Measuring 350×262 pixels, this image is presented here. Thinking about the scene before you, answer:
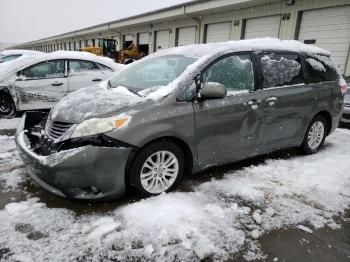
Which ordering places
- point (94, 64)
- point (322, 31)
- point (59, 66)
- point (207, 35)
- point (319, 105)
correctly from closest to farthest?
point (319, 105), point (59, 66), point (94, 64), point (322, 31), point (207, 35)

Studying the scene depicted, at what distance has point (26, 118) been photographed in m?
3.93

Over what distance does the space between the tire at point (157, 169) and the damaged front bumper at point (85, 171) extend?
147 millimetres

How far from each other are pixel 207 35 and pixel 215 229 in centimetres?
1690

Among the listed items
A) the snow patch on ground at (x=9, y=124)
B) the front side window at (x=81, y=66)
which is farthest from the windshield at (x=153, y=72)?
the front side window at (x=81, y=66)

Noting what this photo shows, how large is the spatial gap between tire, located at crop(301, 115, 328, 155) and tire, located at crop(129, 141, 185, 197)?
97.0 inches

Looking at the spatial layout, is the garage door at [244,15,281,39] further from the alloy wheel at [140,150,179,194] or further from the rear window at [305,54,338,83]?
the alloy wheel at [140,150,179,194]

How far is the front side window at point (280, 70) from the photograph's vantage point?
13.7 ft

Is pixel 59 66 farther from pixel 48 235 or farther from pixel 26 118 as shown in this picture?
pixel 48 235

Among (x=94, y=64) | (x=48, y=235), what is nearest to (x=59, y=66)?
(x=94, y=64)

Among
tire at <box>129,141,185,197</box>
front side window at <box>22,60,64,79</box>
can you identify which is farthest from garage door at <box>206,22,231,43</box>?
tire at <box>129,141,185,197</box>

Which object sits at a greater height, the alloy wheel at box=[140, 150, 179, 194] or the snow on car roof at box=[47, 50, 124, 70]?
the snow on car roof at box=[47, 50, 124, 70]

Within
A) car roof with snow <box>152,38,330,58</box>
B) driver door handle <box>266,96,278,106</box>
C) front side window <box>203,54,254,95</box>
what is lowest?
driver door handle <box>266,96,278,106</box>

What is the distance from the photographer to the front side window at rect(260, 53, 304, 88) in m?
4.19

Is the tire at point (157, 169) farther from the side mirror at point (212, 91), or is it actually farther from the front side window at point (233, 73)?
the front side window at point (233, 73)
